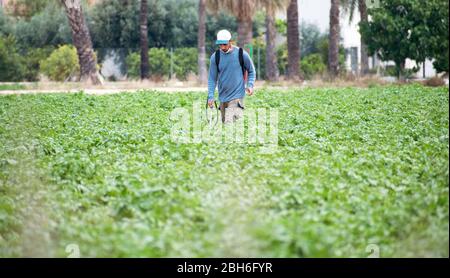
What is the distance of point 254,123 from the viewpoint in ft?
55.0

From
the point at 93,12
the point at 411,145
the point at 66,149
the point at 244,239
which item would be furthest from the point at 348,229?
the point at 93,12

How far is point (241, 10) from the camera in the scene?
1547 inches

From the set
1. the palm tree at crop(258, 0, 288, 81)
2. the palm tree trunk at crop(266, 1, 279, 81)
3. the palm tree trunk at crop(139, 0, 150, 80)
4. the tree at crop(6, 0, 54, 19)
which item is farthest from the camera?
the tree at crop(6, 0, 54, 19)

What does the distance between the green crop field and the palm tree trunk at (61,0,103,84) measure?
64.6 ft

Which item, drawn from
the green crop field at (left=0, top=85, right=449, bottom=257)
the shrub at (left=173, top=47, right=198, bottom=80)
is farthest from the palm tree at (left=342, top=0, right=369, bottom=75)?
the green crop field at (left=0, top=85, right=449, bottom=257)

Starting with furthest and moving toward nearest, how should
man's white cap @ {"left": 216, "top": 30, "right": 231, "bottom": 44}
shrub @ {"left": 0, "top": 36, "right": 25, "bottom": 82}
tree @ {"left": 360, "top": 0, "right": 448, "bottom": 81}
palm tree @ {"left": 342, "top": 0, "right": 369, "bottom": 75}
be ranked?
1. palm tree @ {"left": 342, "top": 0, "right": 369, "bottom": 75}
2. shrub @ {"left": 0, "top": 36, "right": 25, "bottom": 82}
3. tree @ {"left": 360, "top": 0, "right": 448, "bottom": 81}
4. man's white cap @ {"left": 216, "top": 30, "right": 231, "bottom": 44}

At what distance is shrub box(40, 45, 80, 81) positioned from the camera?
45550 mm

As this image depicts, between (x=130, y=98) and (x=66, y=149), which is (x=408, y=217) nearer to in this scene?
(x=66, y=149)

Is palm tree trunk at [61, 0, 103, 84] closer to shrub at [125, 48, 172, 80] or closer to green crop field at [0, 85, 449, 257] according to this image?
shrub at [125, 48, 172, 80]

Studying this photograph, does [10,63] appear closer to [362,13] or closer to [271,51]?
[271,51]

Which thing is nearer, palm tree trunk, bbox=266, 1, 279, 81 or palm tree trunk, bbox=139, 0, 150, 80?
palm tree trunk, bbox=139, 0, 150, 80

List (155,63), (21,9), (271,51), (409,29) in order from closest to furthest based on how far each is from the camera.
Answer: (409,29), (271,51), (155,63), (21,9)

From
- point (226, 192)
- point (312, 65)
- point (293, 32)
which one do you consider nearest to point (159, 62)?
point (312, 65)

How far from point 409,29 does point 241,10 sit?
762cm
